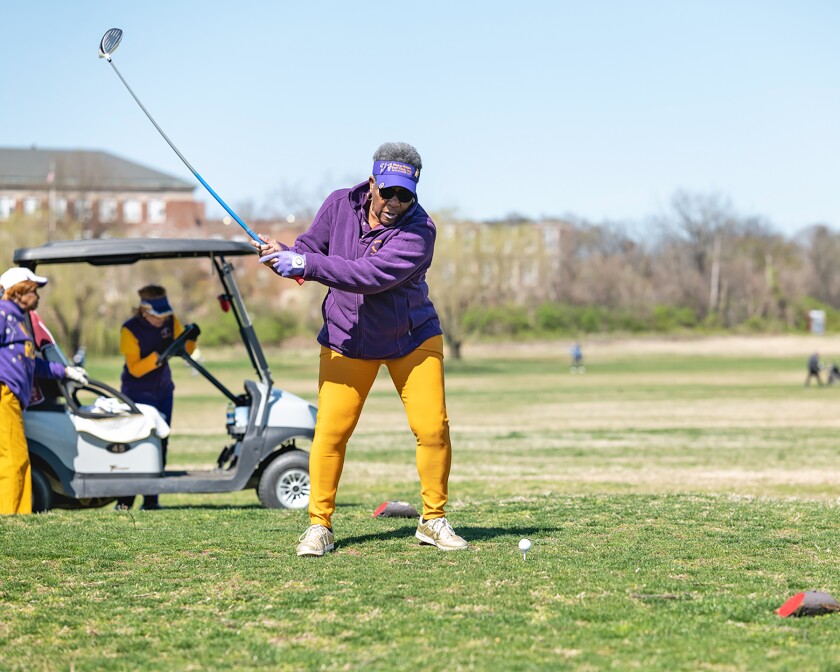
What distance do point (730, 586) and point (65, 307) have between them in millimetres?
58348

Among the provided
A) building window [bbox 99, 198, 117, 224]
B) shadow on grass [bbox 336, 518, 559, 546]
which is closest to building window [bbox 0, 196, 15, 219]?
building window [bbox 99, 198, 117, 224]

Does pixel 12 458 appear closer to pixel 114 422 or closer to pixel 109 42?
pixel 114 422

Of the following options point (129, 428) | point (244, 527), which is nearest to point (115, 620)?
point (244, 527)

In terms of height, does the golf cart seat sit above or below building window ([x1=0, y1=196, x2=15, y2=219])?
below

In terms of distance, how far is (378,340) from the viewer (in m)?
6.64

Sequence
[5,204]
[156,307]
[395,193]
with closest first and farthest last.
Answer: [395,193] → [156,307] → [5,204]

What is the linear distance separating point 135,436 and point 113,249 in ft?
4.97

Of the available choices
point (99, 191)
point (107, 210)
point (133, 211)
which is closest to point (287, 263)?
point (99, 191)

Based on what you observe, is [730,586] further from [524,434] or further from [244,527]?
[524,434]

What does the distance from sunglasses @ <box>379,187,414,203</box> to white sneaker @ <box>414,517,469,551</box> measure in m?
1.76

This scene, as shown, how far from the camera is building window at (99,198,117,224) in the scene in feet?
312

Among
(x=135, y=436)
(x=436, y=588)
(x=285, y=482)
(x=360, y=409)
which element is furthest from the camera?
(x=285, y=482)

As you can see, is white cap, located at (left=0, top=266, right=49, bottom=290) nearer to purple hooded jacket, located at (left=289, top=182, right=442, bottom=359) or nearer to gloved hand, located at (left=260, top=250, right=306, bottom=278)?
purple hooded jacket, located at (left=289, top=182, right=442, bottom=359)

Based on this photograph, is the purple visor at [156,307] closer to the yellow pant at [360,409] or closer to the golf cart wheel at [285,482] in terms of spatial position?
the golf cart wheel at [285,482]
